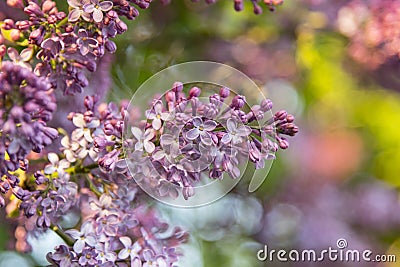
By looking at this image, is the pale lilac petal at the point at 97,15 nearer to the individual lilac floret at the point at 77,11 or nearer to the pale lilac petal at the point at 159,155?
the individual lilac floret at the point at 77,11

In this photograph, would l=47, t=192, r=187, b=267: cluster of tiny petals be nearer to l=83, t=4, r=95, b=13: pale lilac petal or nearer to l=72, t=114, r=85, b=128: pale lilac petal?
l=72, t=114, r=85, b=128: pale lilac petal

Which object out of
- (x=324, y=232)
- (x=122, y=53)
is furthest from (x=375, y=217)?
(x=122, y=53)

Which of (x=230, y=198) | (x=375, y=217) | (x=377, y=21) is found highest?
(x=377, y=21)

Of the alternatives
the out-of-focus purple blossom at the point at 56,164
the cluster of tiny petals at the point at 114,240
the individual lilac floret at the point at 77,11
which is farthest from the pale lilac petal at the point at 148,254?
the individual lilac floret at the point at 77,11

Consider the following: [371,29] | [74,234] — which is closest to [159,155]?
[74,234]

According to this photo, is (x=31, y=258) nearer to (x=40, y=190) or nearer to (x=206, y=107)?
(x=40, y=190)
